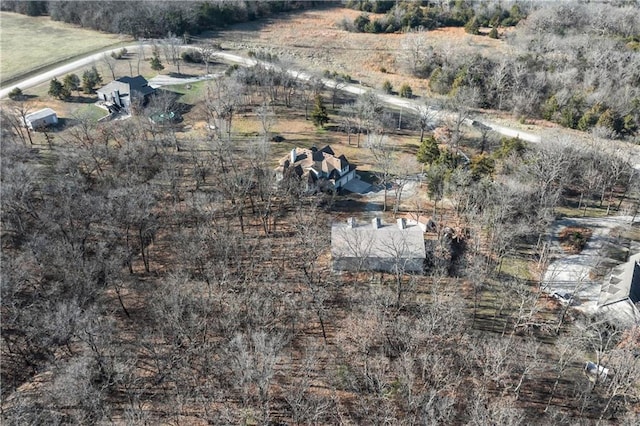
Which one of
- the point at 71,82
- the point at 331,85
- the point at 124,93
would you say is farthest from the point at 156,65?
the point at 331,85

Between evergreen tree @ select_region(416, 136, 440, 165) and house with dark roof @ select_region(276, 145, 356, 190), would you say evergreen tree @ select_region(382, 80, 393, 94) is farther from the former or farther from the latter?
house with dark roof @ select_region(276, 145, 356, 190)

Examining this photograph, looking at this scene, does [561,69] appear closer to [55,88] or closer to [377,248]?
[377,248]

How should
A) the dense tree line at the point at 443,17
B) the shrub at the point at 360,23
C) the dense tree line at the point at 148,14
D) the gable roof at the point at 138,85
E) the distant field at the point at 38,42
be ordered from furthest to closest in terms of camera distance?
the shrub at the point at 360,23 → the dense tree line at the point at 148,14 → the dense tree line at the point at 443,17 → the distant field at the point at 38,42 → the gable roof at the point at 138,85

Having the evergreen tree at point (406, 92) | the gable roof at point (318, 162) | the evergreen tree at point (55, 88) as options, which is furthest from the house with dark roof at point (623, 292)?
the evergreen tree at point (55, 88)

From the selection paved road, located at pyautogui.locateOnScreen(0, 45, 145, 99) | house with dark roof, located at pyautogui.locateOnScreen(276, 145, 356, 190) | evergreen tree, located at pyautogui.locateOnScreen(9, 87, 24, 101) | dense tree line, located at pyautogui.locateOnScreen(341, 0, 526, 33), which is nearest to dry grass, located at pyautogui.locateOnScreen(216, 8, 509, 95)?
dense tree line, located at pyautogui.locateOnScreen(341, 0, 526, 33)

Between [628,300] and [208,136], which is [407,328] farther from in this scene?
[208,136]

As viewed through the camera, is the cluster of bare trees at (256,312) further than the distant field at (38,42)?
No

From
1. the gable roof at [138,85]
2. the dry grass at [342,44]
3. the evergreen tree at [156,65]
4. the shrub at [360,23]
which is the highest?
the shrub at [360,23]

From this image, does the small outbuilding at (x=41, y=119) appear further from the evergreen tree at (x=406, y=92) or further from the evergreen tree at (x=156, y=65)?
the evergreen tree at (x=406, y=92)
